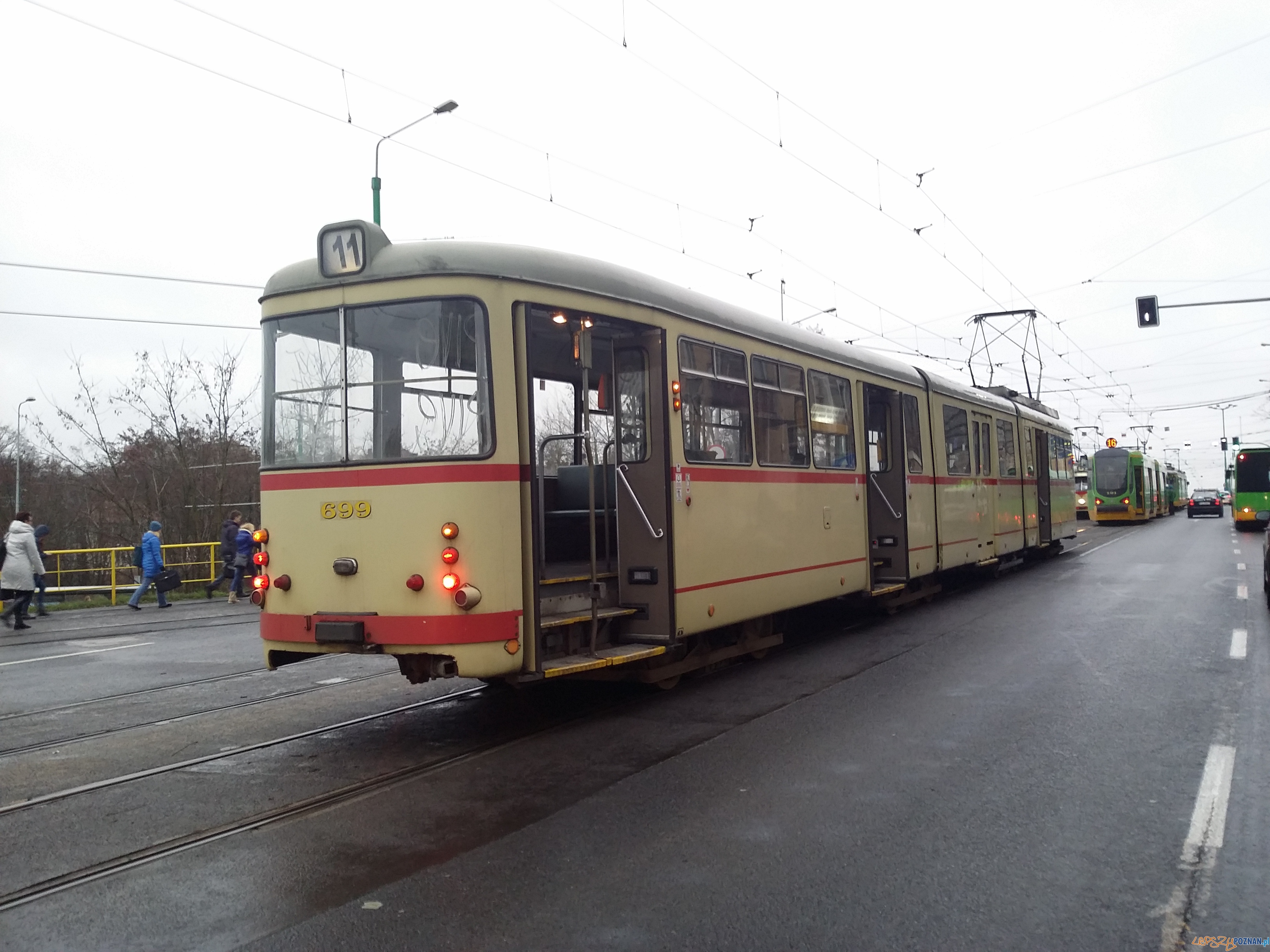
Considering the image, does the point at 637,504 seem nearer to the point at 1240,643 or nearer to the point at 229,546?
the point at 1240,643

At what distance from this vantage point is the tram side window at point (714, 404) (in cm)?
833

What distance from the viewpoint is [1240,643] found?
10.0 meters

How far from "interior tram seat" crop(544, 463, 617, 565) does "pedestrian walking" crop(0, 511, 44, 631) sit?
11.2 metres

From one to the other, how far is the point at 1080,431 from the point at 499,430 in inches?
3286

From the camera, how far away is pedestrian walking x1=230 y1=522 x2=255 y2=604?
19344 millimetres

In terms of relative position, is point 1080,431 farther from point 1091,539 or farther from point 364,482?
point 364,482

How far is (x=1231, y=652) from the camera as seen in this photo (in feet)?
31.3

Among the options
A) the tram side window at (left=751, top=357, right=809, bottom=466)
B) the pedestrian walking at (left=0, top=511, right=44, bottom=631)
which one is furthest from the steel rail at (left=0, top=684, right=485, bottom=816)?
the pedestrian walking at (left=0, top=511, right=44, bottom=631)

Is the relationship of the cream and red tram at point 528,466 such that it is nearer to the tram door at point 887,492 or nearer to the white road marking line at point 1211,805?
the tram door at point 887,492

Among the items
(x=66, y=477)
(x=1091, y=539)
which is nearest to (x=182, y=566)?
(x=66, y=477)

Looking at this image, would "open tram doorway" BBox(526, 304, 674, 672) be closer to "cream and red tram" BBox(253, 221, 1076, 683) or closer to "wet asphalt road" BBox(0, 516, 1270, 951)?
"cream and red tram" BBox(253, 221, 1076, 683)

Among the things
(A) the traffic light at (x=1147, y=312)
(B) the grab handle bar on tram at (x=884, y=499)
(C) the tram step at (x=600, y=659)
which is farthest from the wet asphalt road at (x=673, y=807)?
(A) the traffic light at (x=1147, y=312)

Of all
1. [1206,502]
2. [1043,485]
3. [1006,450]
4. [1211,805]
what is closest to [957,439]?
[1006,450]

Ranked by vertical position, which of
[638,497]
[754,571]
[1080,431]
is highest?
[1080,431]
